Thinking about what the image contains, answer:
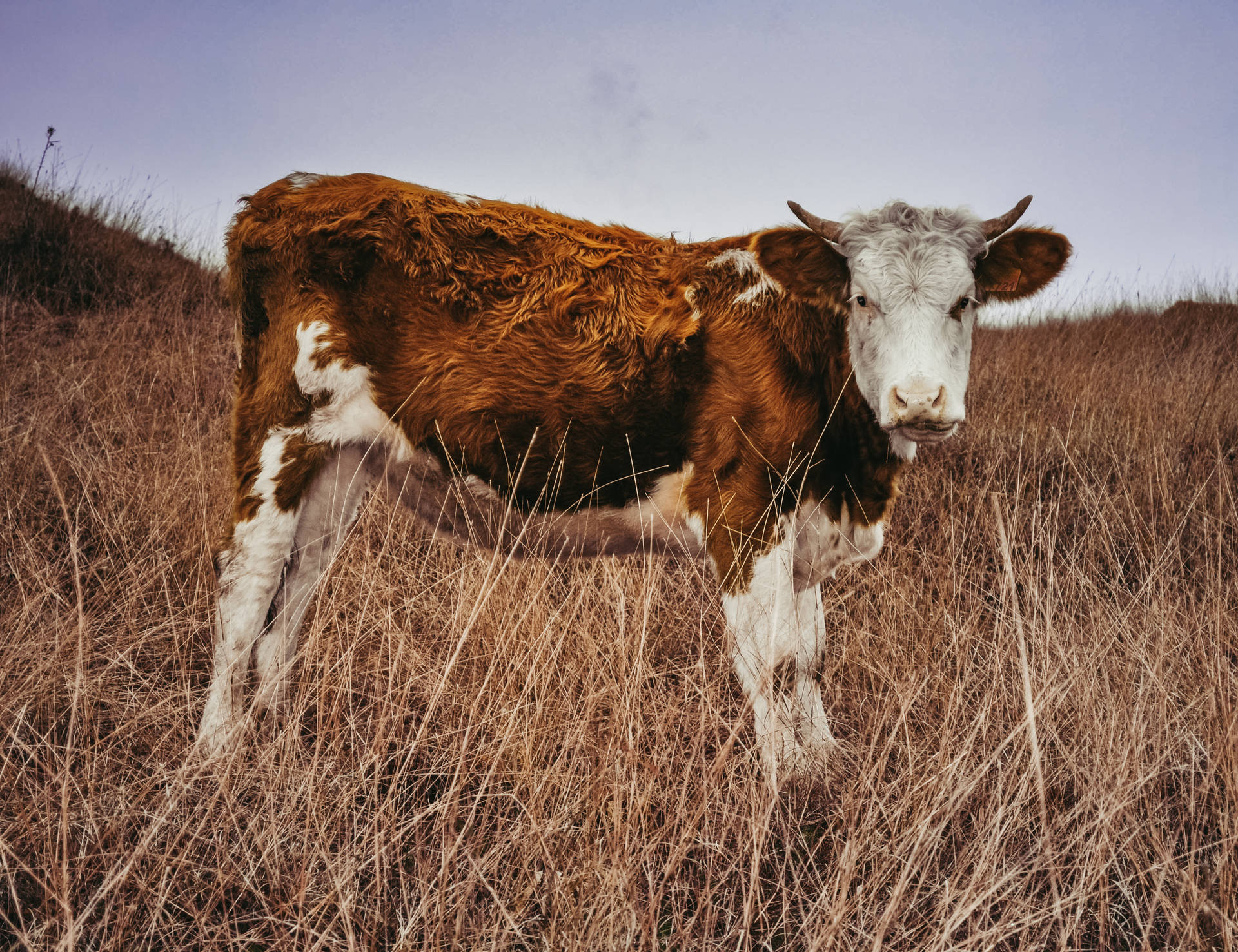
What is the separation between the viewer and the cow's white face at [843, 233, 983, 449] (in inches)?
91.9

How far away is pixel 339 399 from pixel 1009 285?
103 inches

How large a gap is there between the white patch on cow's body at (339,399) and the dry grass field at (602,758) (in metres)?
0.71

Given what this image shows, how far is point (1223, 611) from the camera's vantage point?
3016mm

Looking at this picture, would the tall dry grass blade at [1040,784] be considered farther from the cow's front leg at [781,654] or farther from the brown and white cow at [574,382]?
the brown and white cow at [574,382]

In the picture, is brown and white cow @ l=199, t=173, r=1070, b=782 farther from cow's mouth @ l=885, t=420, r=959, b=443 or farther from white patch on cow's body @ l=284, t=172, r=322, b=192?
cow's mouth @ l=885, t=420, r=959, b=443

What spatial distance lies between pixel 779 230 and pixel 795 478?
92 cm

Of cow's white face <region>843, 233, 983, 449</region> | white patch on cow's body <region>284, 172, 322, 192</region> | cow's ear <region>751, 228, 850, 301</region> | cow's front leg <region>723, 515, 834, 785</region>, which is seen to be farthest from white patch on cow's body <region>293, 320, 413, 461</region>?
Answer: cow's white face <region>843, 233, 983, 449</region>

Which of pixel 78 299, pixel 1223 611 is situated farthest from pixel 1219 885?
pixel 78 299

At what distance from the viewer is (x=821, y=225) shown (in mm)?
2814

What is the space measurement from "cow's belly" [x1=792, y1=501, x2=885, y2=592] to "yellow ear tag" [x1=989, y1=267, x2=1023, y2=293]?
1024 millimetres

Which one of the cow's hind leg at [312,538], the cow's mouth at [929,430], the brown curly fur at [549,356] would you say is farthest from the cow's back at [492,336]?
the cow's mouth at [929,430]

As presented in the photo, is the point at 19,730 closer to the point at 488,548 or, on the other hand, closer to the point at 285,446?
the point at 285,446

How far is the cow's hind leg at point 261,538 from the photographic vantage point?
2.70 metres

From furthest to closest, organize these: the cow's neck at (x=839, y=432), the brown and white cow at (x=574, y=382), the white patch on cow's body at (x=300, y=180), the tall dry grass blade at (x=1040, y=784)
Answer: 1. the white patch on cow's body at (x=300, y=180)
2. the cow's neck at (x=839, y=432)
3. the brown and white cow at (x=574, y=382)
4. the tall dry grass blade at (x=1040, y=784)
